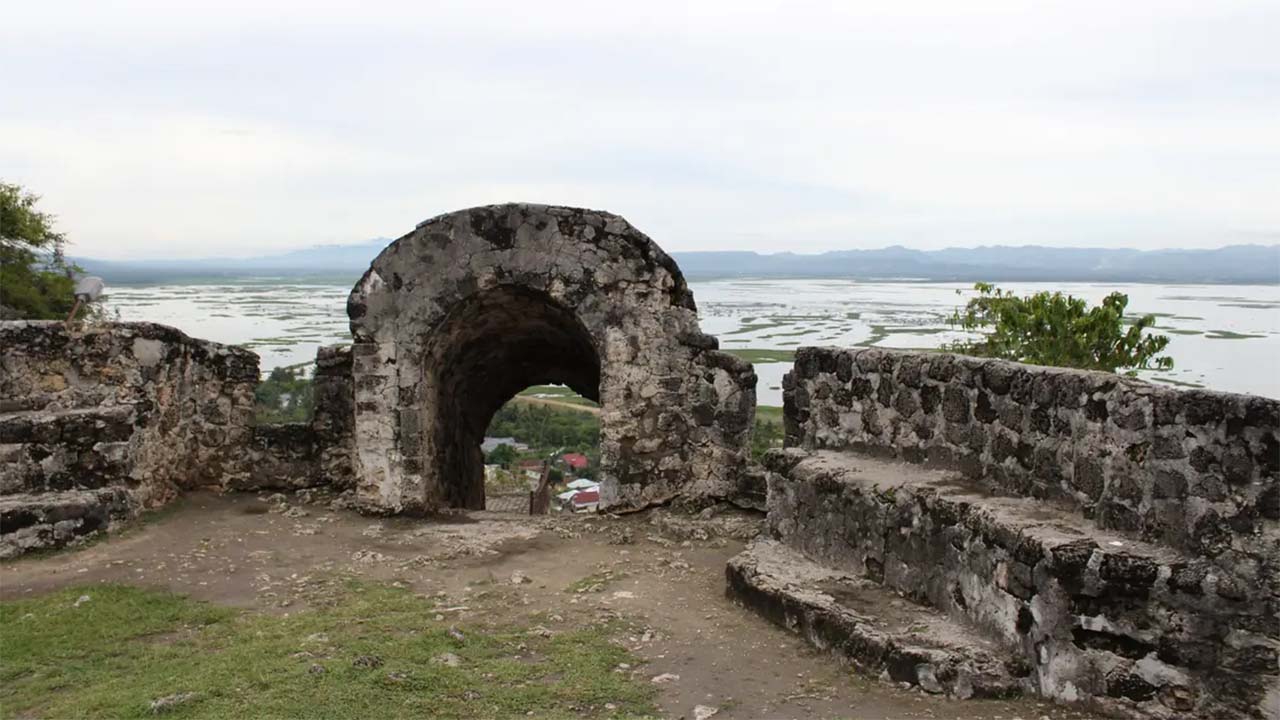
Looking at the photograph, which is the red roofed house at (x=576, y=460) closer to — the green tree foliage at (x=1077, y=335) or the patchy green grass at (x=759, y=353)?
the patchy green grass at (x=759, y=353)

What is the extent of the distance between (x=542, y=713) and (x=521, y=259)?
5.11 m

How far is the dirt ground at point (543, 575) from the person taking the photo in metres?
4.87

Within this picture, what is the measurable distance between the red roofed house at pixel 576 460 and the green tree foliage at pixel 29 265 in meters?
17.2

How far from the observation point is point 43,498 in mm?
7965

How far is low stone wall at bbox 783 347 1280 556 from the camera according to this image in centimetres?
412

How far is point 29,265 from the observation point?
29578 mm

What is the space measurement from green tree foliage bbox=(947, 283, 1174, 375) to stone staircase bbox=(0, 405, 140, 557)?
12.5 m

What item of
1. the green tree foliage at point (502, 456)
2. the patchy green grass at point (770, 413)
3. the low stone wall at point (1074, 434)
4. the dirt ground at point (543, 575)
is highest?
the low stone wall at point (1074, 434)

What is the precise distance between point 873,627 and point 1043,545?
39.9 inches

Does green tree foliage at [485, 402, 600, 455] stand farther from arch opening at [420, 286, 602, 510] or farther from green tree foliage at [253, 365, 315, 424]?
arch opening at [420, 286, 602, 510]

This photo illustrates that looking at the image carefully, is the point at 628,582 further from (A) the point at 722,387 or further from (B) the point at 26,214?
(B) the point at 26,214

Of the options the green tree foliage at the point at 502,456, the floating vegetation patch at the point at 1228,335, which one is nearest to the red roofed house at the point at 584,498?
the green tree foliage at the point at 502,456

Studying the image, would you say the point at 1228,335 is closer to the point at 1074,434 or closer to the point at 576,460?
the point at 576,460

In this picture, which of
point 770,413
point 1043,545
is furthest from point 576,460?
point 1043,545
